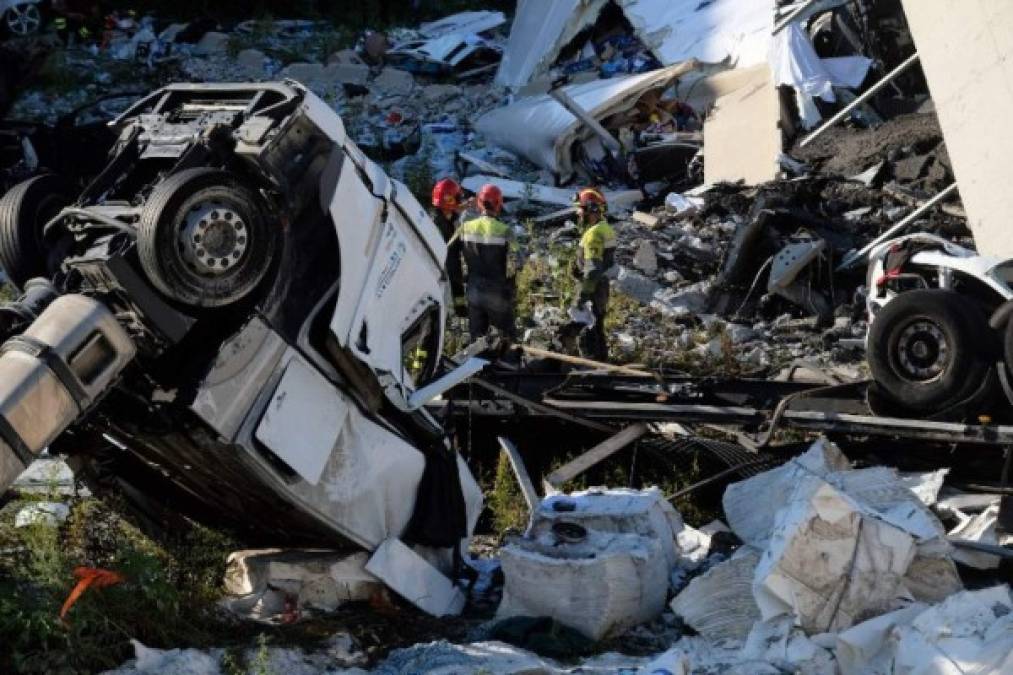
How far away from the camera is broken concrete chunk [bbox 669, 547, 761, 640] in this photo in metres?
6.59

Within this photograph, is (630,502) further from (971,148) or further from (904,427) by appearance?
(971,148)

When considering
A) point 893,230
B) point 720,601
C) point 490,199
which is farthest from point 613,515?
point 893,230

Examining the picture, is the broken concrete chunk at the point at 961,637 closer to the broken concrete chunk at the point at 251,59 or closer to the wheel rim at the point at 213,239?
the wheel rim at the point at 213,239

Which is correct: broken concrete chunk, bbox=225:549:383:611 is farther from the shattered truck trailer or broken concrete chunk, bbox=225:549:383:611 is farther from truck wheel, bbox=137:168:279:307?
truck wheel, bbox=137:168:279:307

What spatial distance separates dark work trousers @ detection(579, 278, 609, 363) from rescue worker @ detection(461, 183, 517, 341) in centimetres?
53

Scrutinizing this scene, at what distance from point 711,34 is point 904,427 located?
10.5 meters

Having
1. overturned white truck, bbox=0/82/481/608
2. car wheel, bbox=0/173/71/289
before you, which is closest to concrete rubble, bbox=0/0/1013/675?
overturned white truck, bbox=0/82/481/608

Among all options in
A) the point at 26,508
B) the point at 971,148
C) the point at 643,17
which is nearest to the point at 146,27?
the point at 643,17

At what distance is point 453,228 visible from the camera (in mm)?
11773

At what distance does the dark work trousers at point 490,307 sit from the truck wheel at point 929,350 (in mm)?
2897

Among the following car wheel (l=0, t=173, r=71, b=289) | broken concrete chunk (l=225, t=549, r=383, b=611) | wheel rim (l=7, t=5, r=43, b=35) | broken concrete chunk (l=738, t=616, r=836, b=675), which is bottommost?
broken concrete chunk (l=738, t=616, r=836, b=675)

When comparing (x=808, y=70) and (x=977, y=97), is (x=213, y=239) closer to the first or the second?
(x=977, y=97)

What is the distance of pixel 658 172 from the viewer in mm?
16484

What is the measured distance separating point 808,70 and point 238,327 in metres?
10.6
